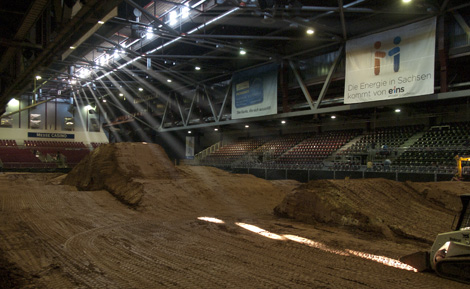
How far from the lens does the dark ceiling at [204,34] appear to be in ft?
23.0

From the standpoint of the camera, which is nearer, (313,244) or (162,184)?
(313,244)

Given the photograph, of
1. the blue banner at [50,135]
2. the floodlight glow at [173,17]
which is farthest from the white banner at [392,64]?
the blue banner at [50,135]

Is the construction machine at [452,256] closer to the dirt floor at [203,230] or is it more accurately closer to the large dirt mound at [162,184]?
the dirt floor at [203,230]

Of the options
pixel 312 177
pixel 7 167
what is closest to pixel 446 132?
pixel 312 177

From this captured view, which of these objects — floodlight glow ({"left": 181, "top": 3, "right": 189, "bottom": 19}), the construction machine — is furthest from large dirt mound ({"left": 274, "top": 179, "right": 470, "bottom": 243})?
floodlight glow ({"left": 181, "top": 3, "right": 189, "bottom": 19})

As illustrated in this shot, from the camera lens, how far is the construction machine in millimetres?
4648

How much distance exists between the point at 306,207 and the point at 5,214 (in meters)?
8.60

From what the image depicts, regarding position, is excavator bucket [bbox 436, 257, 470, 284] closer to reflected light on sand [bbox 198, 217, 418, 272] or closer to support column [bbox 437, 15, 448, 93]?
reflected light on sand [bbox 198, 217, 418, 272]

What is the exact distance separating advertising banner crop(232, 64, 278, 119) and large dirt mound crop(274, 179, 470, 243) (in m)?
12.3

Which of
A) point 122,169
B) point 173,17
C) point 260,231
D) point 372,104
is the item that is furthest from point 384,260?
point 173,17

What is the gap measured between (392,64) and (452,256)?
539 inches

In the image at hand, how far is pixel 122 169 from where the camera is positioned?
13.9 meters

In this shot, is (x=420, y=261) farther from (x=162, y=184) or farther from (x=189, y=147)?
(x=189, y=147)

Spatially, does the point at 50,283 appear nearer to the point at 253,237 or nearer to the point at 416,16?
the point at 253,237
